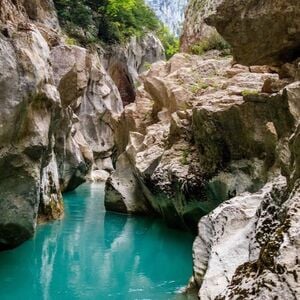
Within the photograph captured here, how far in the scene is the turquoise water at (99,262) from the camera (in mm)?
9844

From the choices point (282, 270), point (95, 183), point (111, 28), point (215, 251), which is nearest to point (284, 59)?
point (215, 251)

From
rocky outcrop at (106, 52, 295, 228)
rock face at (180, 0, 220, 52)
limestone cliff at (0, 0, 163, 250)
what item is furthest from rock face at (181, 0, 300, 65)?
rock face at (180, 0, 220, 52)

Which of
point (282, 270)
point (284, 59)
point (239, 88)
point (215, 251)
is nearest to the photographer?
point (282, 270)

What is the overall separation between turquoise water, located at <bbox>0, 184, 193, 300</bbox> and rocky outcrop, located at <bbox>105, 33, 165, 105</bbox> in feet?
85.4

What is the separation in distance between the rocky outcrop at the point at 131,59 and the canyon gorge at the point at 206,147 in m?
18.3

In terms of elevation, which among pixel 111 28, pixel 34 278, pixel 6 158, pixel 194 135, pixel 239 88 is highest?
pixel 111 28

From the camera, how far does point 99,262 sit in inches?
489

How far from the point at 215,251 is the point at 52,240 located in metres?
9.84

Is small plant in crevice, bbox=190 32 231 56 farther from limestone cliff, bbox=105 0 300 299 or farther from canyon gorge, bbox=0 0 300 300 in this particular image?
limestone cliff, bbox=105 0 300 299

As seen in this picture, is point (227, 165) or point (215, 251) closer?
point (215, 251)

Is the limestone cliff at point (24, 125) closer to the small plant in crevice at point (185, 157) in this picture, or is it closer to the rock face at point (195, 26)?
the small plant in crevice at point (185, 157)

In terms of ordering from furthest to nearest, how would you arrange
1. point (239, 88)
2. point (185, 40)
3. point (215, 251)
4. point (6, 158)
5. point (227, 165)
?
point (185, 40), point (239, 88), point (227, 165), point (6, 158), point (215, 251)

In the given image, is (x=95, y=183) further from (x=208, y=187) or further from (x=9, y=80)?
(x=9, y=80)

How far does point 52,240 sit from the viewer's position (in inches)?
584
